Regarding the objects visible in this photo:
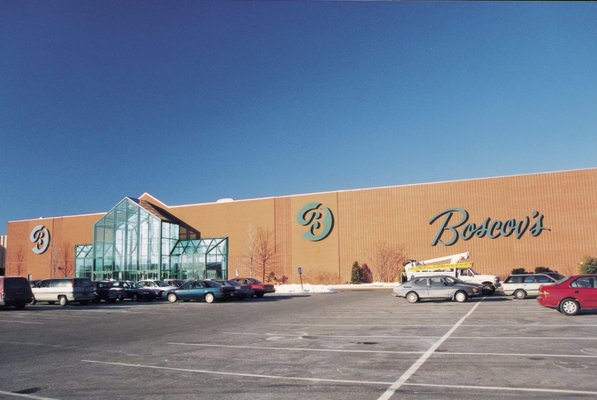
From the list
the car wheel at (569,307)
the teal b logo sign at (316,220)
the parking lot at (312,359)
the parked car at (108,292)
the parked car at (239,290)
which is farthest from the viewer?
the teal b logo sign at (316,220)

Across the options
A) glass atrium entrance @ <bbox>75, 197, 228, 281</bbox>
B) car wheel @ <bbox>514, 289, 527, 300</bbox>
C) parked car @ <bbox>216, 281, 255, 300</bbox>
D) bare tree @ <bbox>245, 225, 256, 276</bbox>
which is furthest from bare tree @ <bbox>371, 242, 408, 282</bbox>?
car wheel @ <bbox>514, 289, 527, 300</bbox>

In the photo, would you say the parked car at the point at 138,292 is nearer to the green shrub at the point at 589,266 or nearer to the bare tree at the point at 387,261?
the bare tree at the point at 387,261

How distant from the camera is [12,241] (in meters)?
73.6

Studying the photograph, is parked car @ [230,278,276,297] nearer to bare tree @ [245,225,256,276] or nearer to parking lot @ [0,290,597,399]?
parking lot @ [0,290,597,399]

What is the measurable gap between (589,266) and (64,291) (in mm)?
38217

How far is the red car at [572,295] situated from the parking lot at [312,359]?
0.58 m

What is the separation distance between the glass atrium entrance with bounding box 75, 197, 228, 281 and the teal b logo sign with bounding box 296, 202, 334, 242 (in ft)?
34.0

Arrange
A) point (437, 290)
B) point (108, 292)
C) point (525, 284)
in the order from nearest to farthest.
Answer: point (437, 290), point (525, 284), point (108, 292)

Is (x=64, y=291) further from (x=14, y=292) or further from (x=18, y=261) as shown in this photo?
(x=18, y=261)

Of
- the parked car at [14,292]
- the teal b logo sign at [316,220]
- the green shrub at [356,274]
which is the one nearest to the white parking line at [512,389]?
the parked car at [14,292]

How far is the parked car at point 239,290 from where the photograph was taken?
99.1 feet

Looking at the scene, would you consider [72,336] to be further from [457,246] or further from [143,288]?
[457,246]

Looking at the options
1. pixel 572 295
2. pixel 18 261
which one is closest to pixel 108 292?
pixel 572 295

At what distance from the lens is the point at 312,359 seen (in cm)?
956
